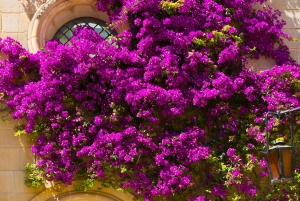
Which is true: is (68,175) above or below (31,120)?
below

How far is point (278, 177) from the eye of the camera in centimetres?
509

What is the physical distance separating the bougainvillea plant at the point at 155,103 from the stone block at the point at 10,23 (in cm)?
26

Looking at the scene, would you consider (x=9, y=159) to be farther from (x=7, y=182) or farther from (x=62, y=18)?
(x=62, y=18)

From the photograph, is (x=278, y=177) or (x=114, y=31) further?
(x=114, y=31)

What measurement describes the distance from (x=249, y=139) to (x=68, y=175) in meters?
2.75

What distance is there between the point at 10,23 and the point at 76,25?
1.04m

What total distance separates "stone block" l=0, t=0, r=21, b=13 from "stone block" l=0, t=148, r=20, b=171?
2142 millimetres

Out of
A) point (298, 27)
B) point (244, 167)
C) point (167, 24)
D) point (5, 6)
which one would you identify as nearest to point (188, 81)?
point (167, 24)

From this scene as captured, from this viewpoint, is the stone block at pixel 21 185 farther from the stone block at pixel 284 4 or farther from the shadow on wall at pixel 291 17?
the stone block at pixel 284 4

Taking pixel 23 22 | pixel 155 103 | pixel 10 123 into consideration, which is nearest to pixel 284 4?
pixel 155 103

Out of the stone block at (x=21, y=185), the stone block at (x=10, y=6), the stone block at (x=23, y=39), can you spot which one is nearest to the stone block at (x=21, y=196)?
the stone block at (x=21, y=185)

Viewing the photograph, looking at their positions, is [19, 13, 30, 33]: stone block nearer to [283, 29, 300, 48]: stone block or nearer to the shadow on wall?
the shadow on wall

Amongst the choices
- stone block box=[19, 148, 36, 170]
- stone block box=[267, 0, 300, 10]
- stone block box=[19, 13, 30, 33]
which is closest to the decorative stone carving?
stone block box=[19, 13, 30, 33]

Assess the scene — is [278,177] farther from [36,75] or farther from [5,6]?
[5,6]
